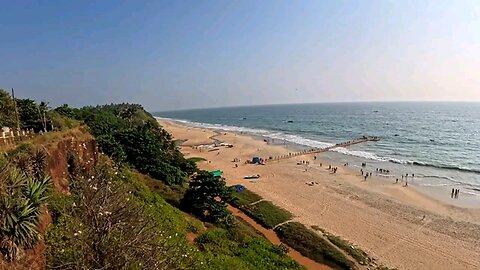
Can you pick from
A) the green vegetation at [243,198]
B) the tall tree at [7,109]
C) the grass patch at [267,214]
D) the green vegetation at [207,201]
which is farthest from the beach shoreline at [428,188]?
the tall tree at [7,109]

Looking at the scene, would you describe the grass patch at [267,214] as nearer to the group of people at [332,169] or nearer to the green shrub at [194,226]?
the green shrub at [194,226]

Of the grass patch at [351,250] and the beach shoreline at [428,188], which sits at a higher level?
the grass patch at [351,250]

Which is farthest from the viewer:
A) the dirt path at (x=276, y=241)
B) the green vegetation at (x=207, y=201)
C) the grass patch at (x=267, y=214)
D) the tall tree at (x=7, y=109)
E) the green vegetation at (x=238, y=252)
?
the grass patch at (x=267, y=214)

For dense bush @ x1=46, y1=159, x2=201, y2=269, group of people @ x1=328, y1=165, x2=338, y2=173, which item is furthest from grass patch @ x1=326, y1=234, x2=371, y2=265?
group of people @ x1=328, y1=165, x2=338, y2=173

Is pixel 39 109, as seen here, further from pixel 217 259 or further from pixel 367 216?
pixel 367 216

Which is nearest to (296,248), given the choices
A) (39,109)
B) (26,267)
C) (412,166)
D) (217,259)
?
(217,259)

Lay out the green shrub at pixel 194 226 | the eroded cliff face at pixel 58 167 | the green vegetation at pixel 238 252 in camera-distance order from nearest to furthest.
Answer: the eroded cliff face at pixel 58 167 < the green vegetation at pixel 238 252 < the green shrub at pixel 194 226

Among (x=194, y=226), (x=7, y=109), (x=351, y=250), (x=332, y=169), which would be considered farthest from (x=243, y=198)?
(x=332, y=169)
